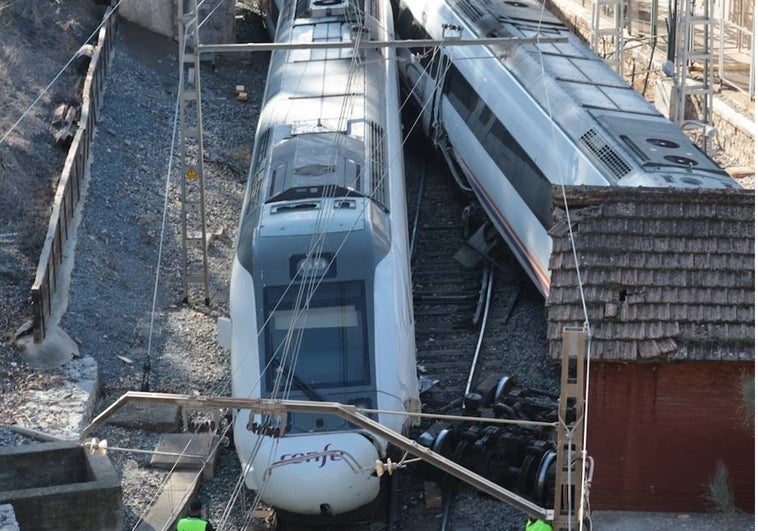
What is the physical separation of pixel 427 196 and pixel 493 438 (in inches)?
359

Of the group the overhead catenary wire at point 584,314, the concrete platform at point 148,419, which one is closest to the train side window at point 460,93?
the overhead catenary wire at point 584,314

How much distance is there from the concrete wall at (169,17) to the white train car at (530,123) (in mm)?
5328

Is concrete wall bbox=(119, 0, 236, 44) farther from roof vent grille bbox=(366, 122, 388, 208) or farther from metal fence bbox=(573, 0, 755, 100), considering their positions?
roof vent grille bbox=(366, 122, 388, 208)

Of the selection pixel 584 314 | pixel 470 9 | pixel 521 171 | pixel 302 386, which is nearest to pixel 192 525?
pixel 302 386

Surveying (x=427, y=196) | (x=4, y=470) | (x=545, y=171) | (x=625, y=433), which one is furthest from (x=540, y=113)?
(x=4, y=470)

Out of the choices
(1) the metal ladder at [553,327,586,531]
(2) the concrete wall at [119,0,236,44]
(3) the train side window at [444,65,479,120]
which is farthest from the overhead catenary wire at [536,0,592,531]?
(2) the concrete wall at [119,0,236,44]

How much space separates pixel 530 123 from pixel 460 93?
3142 mm

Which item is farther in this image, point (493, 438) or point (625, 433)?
point (493, 438)

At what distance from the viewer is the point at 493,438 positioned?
14.9 metres

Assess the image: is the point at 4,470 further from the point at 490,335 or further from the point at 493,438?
the point at 490,335

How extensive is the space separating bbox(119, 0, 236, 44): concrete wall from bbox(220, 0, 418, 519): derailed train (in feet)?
39.3

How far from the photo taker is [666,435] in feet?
44.5

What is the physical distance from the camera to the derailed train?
1336cm

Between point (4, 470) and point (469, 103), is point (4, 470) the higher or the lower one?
the lower one
